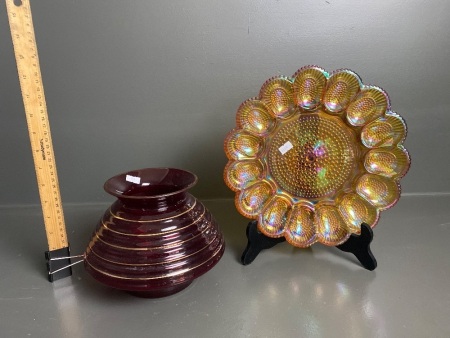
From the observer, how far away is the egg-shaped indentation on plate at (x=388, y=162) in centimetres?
80

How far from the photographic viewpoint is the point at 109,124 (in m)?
1.12

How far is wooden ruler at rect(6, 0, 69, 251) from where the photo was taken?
0.71 m

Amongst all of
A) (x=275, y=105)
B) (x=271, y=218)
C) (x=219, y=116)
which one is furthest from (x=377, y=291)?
(x=219, y=116)

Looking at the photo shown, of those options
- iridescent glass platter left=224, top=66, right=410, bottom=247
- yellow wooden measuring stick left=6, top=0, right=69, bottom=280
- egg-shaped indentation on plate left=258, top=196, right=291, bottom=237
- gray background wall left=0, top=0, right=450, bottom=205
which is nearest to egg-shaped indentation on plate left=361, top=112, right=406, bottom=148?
iridescent glass platter left=224, top=66, right=410, bottom=247

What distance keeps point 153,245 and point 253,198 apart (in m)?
0.27

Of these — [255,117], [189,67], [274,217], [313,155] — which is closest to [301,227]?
[274,217]

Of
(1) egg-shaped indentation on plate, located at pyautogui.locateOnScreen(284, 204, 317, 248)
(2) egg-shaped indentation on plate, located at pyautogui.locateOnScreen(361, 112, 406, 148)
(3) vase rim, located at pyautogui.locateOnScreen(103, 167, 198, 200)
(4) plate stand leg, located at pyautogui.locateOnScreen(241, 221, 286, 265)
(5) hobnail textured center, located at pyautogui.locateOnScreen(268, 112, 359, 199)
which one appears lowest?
(4) plate stand leg, located at pyautogui.locateOnScreen(241, 221, 286, 265)

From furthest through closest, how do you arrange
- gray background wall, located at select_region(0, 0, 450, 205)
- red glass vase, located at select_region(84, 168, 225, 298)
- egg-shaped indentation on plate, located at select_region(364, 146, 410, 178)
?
gray background wall, located at select_region(0, 0, 450, 205) < egg-shaped indentation on plate, located at select_region(364, 146, 410, 178) < red glass vase, located at select_region(84, 168, 225, 298)

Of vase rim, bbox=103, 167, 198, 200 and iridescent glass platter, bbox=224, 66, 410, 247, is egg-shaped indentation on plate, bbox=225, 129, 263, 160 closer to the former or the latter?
iridescent glass platter, bbox=224, 66, 410, 247

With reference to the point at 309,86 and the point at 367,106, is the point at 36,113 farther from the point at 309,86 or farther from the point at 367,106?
the point at 367,106

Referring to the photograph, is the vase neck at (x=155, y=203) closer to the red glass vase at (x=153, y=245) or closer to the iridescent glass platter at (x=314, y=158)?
the red glass vase at (x=153, y=245)

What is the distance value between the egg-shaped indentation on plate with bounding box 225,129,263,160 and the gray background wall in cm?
28

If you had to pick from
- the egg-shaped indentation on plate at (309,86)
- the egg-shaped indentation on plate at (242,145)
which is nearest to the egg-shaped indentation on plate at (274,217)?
the egg-shaped indentation on plate at (242,145)

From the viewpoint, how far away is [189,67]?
1.08 metres
